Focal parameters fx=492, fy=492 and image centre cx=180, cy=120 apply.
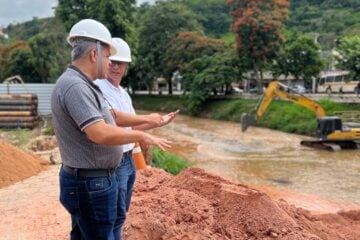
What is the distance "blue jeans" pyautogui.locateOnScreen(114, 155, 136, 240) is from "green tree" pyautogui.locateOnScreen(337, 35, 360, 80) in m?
21.7

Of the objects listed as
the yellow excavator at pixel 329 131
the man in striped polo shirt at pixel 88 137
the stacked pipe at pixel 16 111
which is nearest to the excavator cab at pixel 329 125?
the yellow excavator at pixel 329 131

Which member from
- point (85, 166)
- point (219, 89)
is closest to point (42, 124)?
point (85, 166)

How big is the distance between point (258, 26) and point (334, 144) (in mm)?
12176

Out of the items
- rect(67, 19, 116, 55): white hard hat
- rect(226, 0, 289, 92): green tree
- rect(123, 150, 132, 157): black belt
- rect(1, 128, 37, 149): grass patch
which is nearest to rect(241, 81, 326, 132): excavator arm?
rect(1, 128, 37, 149): grass patch

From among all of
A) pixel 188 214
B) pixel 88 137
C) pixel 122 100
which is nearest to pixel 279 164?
pixel 188 214

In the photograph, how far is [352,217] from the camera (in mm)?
7289

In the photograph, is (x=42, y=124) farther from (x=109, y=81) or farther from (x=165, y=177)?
(x=109, y=81)

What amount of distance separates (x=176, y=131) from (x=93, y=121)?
76.9 ft

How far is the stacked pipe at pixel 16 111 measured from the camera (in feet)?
51.3

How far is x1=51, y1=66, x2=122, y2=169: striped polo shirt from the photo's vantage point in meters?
2.66

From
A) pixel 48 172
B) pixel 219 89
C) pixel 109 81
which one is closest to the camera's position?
pixel 109 81

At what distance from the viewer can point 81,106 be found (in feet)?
8.72

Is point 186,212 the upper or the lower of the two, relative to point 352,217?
upper

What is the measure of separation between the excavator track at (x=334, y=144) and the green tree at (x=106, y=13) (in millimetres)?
16108
